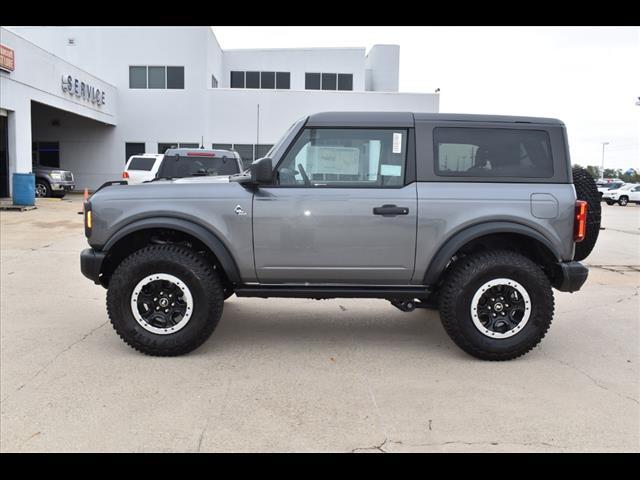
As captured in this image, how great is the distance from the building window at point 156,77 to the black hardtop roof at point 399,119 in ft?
84.2

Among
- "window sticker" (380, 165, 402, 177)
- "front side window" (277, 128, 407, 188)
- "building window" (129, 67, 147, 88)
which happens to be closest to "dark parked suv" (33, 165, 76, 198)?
"building window" (129, 67, 147, 88)

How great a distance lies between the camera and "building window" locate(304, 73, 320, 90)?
108ft

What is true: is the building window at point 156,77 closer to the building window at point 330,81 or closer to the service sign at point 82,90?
the service sign at point 82,90

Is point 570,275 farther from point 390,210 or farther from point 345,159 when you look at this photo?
point 345,159

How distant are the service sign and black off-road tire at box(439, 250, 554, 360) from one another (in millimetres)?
22684

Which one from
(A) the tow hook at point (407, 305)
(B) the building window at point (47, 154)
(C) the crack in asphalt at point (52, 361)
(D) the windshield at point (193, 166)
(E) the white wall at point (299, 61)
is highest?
→ (E) the white wall at point (299, 61)

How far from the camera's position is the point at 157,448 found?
287 cm

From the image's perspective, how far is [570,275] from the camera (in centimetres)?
422

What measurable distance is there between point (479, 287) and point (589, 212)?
1.39 m

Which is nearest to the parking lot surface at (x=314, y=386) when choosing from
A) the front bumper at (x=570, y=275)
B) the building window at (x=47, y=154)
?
the front bumper at (x=570, y=275)

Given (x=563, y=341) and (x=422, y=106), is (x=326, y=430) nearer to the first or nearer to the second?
(x=563, y=341)

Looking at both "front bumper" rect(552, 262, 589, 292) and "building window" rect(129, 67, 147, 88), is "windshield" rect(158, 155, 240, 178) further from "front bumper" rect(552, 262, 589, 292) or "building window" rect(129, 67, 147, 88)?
"building window" rect(129, 67, 147, 88)

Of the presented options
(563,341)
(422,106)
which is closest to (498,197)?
(563,341)

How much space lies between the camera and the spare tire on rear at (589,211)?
467 cm
